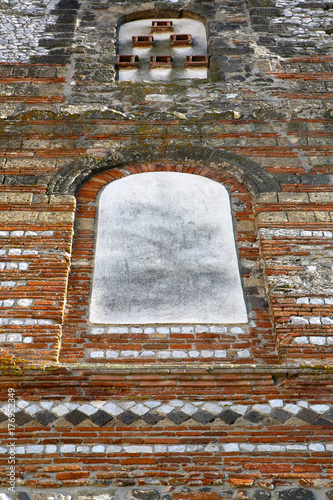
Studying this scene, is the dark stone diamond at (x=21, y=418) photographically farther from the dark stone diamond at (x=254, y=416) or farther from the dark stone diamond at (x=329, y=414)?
the dark stone diamond at (x=329, y=414)

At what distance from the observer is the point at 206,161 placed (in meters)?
7.14

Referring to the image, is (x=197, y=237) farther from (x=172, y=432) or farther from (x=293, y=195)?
(x=172, y=432)

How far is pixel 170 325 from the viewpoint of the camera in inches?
228

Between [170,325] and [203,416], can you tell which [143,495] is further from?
[170,325]

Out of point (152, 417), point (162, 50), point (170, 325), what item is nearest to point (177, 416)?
point (152, 417)

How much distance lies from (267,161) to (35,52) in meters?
3.50

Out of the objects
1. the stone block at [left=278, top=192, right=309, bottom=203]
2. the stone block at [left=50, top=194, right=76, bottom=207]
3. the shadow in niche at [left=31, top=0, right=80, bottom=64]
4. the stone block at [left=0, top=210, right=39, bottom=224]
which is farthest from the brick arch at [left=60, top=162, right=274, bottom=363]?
the shadow in niche at [left=31, top=0, right=80, bottom=64]

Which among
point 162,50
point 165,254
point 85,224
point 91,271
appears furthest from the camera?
point 162,50

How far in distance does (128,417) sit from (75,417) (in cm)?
42

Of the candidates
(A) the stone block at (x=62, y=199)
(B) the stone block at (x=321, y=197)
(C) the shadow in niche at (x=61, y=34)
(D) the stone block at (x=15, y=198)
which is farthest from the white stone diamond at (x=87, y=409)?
(C) the shadow in niche at (x=61, y=34)

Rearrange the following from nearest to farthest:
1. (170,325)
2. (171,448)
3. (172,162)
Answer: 1. (171,448)
2. (170,325)
3. (172,162)

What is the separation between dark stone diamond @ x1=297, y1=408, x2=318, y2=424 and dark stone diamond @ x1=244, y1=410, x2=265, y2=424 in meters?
0.30

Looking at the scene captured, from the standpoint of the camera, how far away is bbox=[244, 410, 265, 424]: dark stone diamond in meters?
5.12

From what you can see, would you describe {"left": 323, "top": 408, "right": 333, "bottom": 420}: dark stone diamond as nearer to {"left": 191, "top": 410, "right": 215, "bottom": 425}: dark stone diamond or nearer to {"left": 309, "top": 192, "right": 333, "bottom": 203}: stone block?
{"left": 191, "top": 410, "right": 215, "bottom": 425}: dark stone diamond
